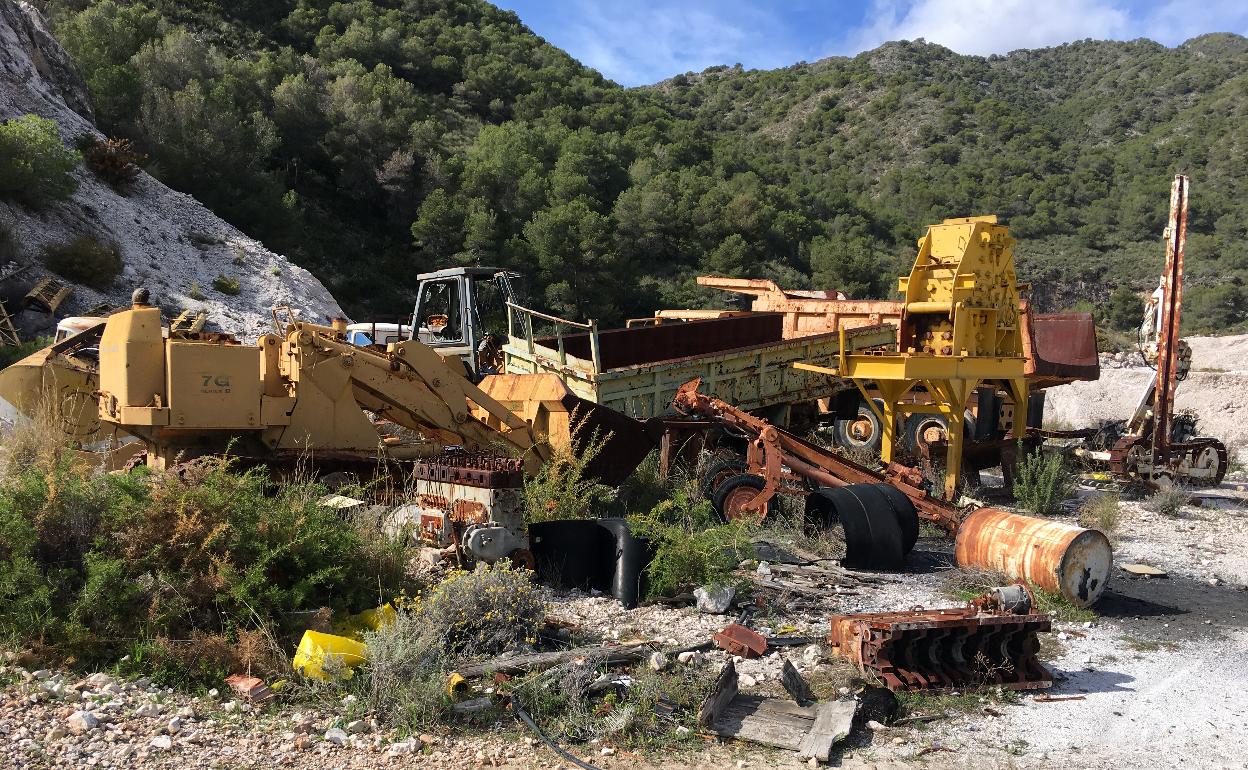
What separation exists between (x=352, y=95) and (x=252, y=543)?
3343 cm

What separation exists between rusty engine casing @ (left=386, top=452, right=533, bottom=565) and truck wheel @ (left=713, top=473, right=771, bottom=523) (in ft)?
9.41

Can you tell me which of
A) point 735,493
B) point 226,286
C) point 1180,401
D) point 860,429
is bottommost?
Answer: point 735,493

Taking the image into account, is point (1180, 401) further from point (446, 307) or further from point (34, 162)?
point (34, 162)

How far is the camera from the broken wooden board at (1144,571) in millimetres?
8516

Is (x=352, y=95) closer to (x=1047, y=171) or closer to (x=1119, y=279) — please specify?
(x=1119, y=279)

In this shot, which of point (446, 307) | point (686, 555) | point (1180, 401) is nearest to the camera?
point (686, 555)

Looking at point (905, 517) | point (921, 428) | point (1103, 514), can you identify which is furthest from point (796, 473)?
point (921, 428)

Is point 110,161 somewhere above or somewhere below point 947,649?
above

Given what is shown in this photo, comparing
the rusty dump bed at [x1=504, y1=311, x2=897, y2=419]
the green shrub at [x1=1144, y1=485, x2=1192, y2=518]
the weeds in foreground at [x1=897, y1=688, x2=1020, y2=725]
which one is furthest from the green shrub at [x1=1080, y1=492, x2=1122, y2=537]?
the weeds in foreground at [x1=897, y1=688, x2=1020, y2=725]

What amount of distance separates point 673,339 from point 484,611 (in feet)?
29.4

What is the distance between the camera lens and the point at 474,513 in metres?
6.68

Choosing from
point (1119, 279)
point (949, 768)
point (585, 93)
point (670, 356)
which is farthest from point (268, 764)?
point (585, 93)

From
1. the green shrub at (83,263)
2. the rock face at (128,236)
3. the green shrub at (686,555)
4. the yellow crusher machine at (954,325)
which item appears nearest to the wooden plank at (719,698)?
the green shrub at (686,555)

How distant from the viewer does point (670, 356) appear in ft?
46.5
